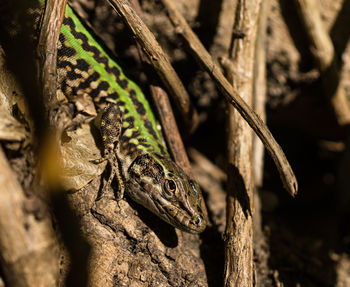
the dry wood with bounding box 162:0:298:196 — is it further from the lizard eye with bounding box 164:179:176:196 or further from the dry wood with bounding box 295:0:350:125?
the dry wood with bounding box 295:0:350:125

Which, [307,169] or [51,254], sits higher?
[51,254]

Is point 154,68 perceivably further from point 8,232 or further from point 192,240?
point 8,232

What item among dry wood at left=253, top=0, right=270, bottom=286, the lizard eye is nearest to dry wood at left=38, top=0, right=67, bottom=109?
the lizard eye

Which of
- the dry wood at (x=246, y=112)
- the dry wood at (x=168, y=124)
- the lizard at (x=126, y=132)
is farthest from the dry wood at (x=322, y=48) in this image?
the lizard at (x=126, y=132)

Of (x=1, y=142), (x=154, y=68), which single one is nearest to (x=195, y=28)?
(x=154, y=68)

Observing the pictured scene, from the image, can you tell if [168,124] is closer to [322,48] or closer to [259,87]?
[259,87]

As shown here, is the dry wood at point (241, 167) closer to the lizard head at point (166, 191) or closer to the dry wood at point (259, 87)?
the lizard head at point (166, 191)
